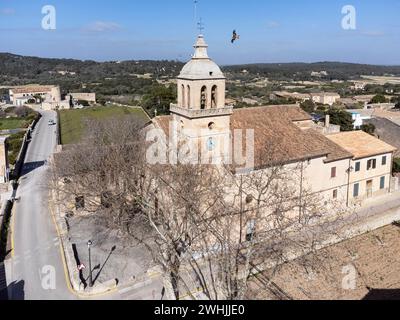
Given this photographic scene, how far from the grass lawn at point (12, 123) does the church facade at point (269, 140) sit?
53.9 m

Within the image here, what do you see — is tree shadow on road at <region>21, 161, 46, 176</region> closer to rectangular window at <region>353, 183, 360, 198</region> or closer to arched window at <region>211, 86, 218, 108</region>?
arched window at <region>211, 86, 218, 108</region>

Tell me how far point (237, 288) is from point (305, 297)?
625 cm

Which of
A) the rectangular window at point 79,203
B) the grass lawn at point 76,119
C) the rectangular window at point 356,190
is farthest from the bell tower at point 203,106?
the grass lawn at point 76,119

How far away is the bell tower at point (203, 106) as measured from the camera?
23469mm

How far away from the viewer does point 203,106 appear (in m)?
24.5

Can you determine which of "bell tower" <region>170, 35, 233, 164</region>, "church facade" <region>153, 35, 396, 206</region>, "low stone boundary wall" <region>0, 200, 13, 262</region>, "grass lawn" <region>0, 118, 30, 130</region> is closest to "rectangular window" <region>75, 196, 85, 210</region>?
"low stone boundary wall" <region>0, 200, 13, 262</region>

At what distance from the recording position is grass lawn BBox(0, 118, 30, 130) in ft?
238

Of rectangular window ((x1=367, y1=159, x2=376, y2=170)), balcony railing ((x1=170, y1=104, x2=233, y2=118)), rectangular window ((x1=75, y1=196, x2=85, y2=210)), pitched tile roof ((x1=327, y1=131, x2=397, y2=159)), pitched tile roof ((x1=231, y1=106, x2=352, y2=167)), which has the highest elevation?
balcony railing ((x1=170, y1=104, x2=233, y2=118))

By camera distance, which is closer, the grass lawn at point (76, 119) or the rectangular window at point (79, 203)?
the rectangular window at point (79, 203)

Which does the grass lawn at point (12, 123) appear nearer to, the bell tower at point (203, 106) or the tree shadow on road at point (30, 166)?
the tree shadow on road at point (30, 166)

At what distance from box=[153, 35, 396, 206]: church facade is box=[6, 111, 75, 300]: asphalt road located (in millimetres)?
10519

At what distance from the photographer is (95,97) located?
123m

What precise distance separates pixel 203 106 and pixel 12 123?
67.2 meters

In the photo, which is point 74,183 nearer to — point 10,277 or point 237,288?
point 10,277
